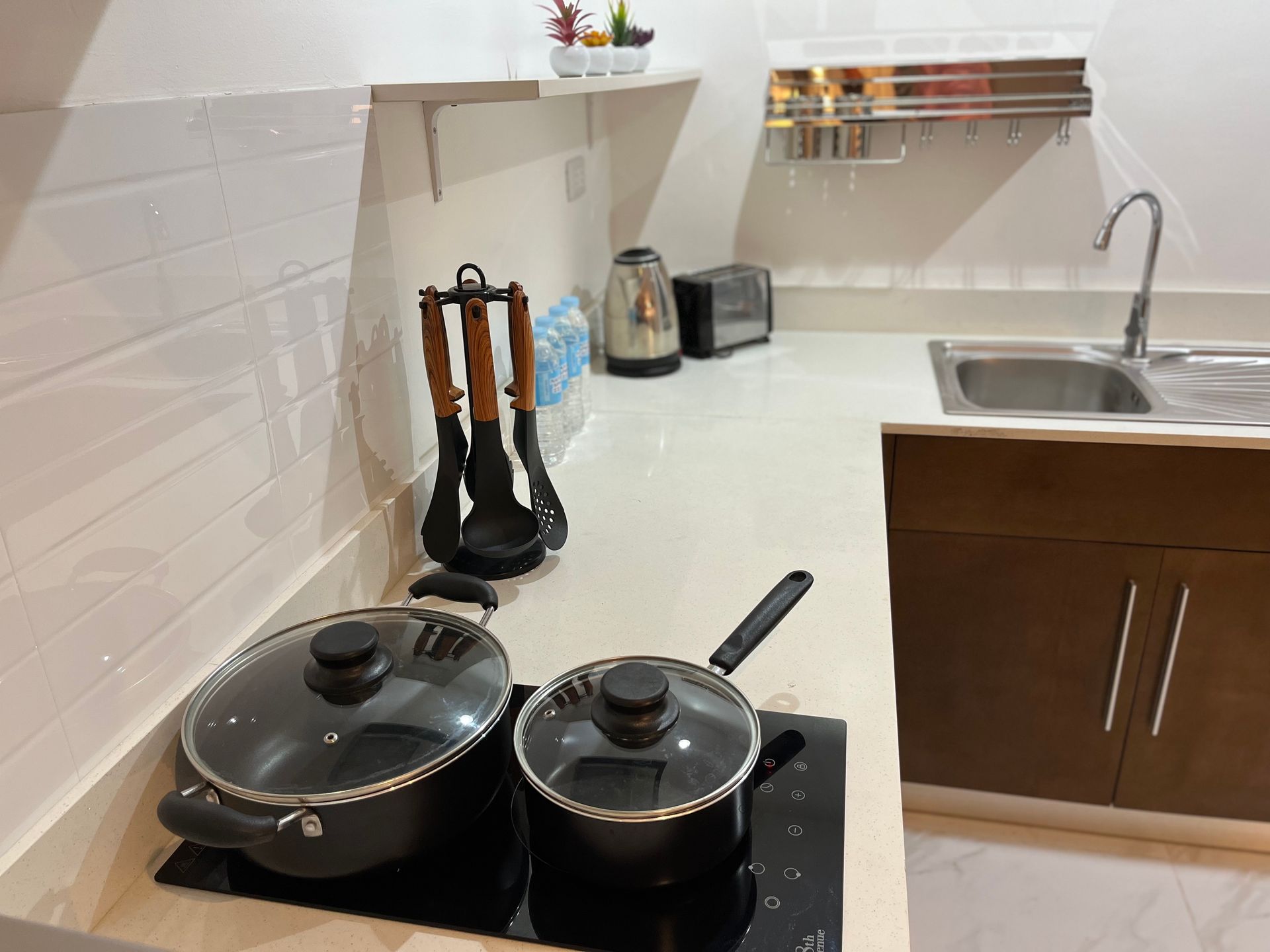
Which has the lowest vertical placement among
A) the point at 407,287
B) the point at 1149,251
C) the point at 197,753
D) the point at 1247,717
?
the point at 1247,717

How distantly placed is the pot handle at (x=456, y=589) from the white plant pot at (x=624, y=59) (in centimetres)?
101

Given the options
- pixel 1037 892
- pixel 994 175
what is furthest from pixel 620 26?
pixel 1037 892

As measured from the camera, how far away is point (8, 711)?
0.71 metres

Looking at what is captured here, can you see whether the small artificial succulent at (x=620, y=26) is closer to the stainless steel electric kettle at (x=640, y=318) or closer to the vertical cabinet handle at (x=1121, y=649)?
the stainless steel electric kettle at (x=640, y=318)

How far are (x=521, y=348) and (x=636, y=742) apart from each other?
624 millimetres

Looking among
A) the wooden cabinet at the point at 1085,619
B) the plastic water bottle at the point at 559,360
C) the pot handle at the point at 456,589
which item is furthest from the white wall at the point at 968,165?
the pot handle at the point at 456,589

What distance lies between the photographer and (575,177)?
2082 millimetres

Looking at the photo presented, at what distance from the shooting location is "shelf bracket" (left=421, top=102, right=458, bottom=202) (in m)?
1.34

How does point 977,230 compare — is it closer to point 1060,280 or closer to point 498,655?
point 1060,280

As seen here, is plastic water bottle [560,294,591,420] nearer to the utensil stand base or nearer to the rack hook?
the utensil stand base

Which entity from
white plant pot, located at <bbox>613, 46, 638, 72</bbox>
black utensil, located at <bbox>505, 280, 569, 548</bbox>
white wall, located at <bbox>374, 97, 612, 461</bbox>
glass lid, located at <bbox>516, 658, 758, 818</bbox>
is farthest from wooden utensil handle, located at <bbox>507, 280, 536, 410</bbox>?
white plant pot, located at <bbox>613, 46, 638, 72</bbox>

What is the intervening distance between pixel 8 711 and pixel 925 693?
64.6 inches

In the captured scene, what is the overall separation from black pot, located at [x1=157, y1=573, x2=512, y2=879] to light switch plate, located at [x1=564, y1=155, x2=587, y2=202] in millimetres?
1367

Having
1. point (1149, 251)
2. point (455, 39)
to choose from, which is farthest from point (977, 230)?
point (455, 39)
